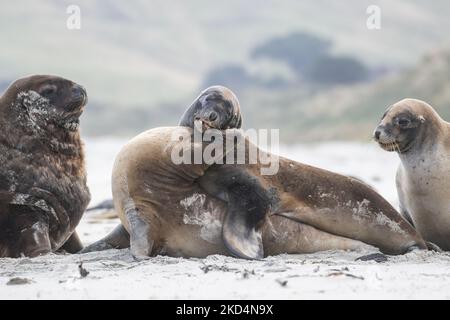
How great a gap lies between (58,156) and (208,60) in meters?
120

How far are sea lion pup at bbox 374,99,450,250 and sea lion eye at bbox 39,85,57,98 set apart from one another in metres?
2.33

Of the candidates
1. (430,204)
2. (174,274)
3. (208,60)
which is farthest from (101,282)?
(208,60)

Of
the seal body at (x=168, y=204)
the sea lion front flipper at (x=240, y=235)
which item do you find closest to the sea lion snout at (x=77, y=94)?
the seal body at (x=168, y=204)

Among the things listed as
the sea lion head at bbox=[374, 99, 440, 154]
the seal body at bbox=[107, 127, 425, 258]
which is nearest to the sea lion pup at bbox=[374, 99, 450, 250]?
the sea lion head at bbox=[374, 99, 440, 154]

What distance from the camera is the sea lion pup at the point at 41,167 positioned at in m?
6.23

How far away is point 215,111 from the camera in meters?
6.67

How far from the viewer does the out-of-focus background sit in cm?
3950

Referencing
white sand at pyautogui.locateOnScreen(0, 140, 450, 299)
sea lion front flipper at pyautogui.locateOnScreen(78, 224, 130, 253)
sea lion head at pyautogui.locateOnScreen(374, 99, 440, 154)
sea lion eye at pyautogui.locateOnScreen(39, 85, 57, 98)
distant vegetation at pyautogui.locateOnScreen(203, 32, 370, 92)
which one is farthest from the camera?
distant vegetation at pyautogui.locateOnScreen(203, 32, 370, 92)

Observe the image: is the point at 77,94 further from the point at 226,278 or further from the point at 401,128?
the point at 401,128

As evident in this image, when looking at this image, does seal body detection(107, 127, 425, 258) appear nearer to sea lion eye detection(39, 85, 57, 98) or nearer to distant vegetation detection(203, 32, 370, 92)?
sea lion eye detection(39, 85, 57, 98)

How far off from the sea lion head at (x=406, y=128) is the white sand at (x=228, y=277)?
915 mm
